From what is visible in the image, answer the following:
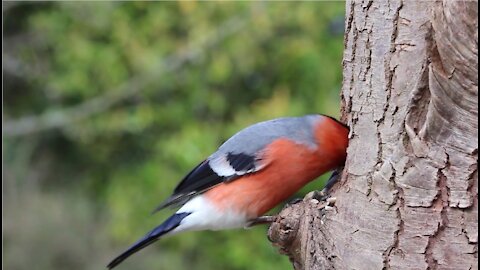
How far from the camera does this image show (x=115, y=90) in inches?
182

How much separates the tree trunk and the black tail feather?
0.66 meters

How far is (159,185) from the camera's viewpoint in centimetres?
439

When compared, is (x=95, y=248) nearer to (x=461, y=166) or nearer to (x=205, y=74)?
(x=205, y=74)

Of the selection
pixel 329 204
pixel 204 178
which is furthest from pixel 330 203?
pixel 204 178

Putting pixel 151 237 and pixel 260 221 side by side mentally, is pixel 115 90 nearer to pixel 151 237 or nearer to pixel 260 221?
pixel 151 237

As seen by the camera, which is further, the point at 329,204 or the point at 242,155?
the point at 242,155

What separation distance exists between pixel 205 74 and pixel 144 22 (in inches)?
18.0

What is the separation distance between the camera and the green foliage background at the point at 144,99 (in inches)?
171

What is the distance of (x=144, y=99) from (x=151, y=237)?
253cm

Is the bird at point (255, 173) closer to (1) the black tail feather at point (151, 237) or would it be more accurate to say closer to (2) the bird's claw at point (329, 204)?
(1) the black tail feather at point (151, 237)

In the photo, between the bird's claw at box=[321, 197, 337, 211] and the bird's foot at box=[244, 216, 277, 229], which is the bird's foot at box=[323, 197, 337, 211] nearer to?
the bird's claw at box=[321, 197, 337, 211]

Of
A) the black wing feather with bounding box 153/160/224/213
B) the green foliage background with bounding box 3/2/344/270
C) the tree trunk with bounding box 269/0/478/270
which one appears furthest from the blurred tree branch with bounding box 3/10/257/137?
the tree trunk with bounding box 269/0/478/270

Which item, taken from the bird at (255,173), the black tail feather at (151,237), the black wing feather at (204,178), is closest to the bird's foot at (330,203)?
the bird at (255,173)

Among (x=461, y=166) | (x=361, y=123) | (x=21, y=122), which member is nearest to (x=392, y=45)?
(x=361, y=123)
